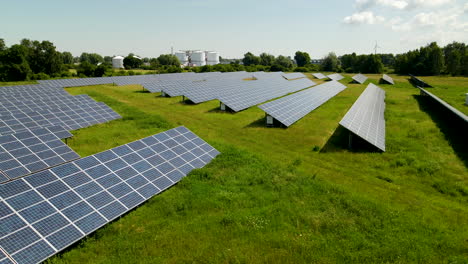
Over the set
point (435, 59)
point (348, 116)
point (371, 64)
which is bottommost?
point (348, 116)

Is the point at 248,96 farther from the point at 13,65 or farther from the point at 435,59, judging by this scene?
the point at 435,59

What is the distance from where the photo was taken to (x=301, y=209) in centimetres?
1440

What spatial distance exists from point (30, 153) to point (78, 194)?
7975 mm

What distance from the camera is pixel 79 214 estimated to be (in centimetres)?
1209

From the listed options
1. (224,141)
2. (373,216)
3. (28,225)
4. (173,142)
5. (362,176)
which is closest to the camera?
(28,225)

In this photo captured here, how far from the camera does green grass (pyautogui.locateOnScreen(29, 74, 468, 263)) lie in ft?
37.0

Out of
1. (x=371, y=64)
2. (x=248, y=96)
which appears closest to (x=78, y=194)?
(x=248, y=96)

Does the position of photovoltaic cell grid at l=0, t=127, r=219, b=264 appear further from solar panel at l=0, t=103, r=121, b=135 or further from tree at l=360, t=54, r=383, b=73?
tree at l=360, t=54, r=383, b=73

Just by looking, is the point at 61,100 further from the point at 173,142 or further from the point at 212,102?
the point at 173,142

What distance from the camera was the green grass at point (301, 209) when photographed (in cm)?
1128

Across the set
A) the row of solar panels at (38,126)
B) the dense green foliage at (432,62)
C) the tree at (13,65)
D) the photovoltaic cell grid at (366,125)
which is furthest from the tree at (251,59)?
the photovoltaic cell grid at (366,125)

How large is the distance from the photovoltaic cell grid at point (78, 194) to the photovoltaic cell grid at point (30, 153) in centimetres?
442

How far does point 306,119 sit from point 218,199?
23830 millimetres

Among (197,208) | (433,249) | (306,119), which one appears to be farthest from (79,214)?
(306,119)
